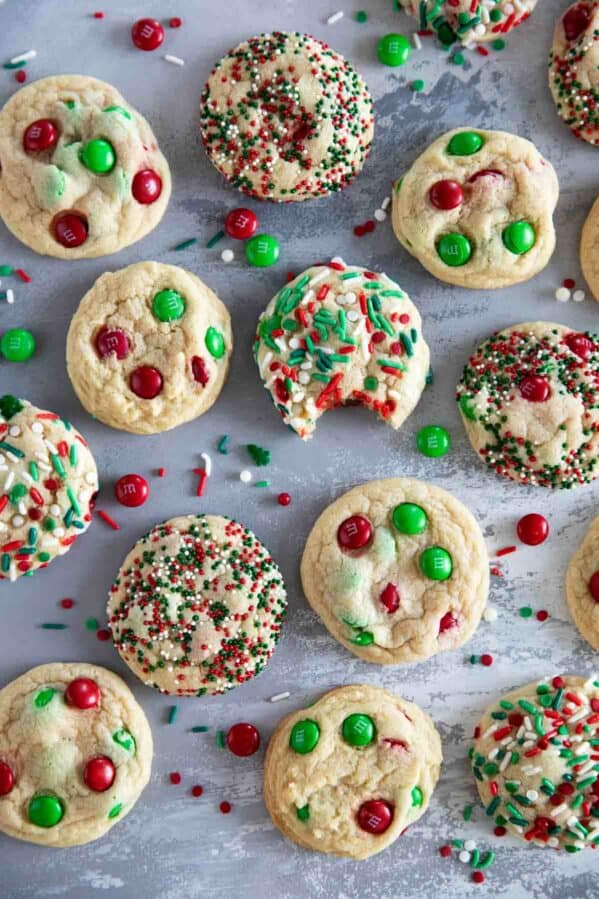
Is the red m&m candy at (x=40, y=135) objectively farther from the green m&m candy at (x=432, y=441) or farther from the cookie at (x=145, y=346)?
the green m&m candy at (x=432, y=441)

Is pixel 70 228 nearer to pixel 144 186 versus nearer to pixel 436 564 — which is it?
pixel 144 186

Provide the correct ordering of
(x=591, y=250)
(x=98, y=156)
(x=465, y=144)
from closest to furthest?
1. (x=98, y=156)
2. (x=465, y=144)
3. (x=591, y=250)

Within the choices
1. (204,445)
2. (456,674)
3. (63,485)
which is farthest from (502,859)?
(63,485)

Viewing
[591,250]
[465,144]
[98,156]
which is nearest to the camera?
[98,156]

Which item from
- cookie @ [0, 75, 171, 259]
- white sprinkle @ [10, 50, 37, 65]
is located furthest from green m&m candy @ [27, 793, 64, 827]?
white sprinkle @ [10, 50, 37, 65]

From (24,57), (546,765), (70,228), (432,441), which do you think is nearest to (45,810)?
(546,765)

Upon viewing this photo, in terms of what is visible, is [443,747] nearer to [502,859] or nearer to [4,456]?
[502,859]
